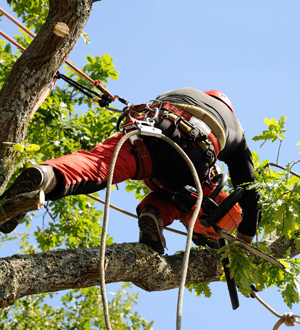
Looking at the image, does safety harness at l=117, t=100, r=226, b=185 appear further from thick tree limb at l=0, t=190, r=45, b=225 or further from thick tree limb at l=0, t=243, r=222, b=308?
thick tree limb at l=0, t=190, r=45, b=225

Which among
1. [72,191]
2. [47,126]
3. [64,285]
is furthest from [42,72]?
[47,126]

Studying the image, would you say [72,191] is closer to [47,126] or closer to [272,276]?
[272,276]

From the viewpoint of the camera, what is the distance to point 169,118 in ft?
9.95

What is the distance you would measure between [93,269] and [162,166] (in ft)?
2.69

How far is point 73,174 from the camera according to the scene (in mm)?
2512

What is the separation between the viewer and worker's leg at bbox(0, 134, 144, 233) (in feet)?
7.77

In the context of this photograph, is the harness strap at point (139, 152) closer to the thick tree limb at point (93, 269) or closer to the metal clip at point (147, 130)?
the metal clip at point (147, 130)

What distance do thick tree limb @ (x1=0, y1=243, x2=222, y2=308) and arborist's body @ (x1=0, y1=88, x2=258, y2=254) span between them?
0.58 feet

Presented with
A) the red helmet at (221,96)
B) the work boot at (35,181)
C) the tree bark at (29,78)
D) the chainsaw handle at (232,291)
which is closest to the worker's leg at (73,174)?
the work boot at (35,181)

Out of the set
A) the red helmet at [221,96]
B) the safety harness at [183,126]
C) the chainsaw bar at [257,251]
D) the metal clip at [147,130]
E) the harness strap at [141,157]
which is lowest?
the chainsaw bar at [257,251]

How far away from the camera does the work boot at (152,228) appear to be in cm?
316

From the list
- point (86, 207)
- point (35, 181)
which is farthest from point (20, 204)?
point (86, 207)

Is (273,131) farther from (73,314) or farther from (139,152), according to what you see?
(73,314)

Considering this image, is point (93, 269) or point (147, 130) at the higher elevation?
point (147, 130)
